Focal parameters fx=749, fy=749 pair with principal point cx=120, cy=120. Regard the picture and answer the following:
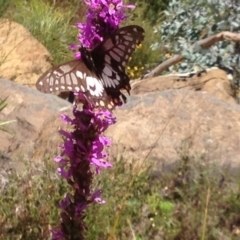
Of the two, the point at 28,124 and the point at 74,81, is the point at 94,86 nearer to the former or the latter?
the point at 74,81

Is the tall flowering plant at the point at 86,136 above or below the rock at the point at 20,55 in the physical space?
above

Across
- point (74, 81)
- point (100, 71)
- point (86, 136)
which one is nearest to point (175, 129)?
point (86, 136)

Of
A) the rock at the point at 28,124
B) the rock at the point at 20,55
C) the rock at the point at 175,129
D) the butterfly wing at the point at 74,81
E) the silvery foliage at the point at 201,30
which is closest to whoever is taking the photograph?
the butterfly wing at the point at 74,81

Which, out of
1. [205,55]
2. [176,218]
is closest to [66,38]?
[205,55]

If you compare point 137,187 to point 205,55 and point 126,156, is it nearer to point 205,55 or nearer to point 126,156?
point 126,156

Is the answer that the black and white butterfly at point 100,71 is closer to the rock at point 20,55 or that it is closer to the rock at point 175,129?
the rock at point 175,129

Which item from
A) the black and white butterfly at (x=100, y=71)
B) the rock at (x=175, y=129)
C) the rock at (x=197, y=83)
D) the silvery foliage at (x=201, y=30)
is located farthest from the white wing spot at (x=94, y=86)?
the silvery foliage at (x=201, y=30)

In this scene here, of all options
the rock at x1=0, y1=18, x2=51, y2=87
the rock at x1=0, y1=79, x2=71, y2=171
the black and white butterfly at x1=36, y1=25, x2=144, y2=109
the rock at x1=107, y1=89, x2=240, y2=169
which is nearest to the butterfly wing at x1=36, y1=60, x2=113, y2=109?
the black and white butterfly at x1=36, y1=25, x2=144, y2=109
